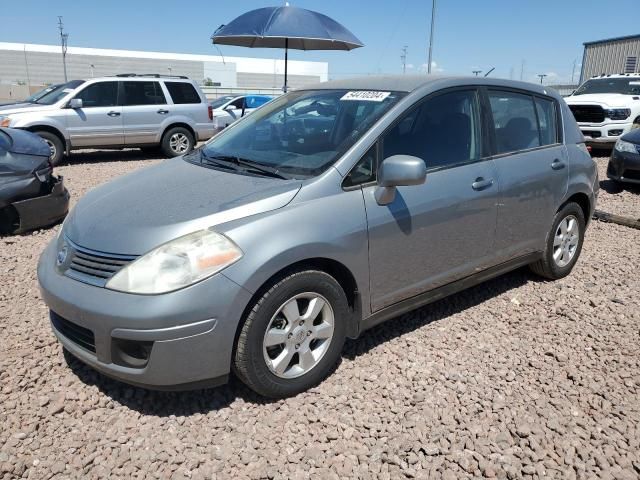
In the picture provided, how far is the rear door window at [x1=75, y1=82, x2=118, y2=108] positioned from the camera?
34.4 feet

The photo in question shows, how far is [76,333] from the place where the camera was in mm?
2654

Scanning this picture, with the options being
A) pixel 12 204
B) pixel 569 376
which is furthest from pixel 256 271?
pixel 12 204

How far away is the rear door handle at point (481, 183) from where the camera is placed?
11.4ft

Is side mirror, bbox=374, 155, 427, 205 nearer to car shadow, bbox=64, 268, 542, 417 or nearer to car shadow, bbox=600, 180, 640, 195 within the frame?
car shadow, bbox=64, 268, 542, 417

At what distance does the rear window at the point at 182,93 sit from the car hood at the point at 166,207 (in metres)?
8.74

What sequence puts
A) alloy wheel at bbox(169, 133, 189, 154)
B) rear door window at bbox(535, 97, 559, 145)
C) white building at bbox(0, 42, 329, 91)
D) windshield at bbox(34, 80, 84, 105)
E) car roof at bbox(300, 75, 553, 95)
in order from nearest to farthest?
car roof at bbox(300, 75, 553, 95) < rear door window at bbox(535, 97, 559, 145) < windshield at bbox(34, 80, 84, 105) < alloy wheel at bbox(169, 133, 189, 154) < white building at bbox(0, 42, 329, 91)

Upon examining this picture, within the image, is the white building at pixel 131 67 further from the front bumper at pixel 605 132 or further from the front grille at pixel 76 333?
the front grille at pixel 76 333

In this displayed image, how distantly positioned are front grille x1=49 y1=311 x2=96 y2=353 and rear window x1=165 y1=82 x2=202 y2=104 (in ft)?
30.9

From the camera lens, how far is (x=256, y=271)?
2.49m

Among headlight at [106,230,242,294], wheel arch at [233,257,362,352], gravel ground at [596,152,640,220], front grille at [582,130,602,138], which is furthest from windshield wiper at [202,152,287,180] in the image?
front grille at [582,130,602,138]

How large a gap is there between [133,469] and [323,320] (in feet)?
3.82

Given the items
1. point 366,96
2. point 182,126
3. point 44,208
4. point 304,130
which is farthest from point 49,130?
point 366,96

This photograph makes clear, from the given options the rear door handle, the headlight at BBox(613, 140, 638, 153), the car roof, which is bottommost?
the headlight at BBox(613, 140, 638, 153)

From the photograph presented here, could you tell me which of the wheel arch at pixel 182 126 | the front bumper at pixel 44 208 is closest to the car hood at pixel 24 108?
the wheel arch at pixel 182 126
